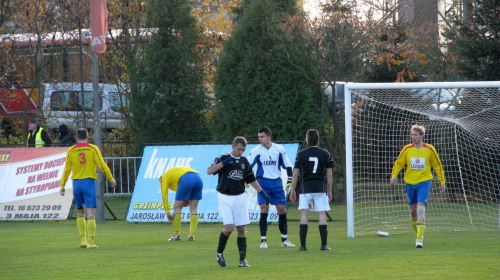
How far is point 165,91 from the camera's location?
79.1ft

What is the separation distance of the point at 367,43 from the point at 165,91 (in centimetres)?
675

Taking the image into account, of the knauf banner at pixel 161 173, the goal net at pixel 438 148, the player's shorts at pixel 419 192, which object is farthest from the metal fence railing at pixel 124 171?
the player's shorts at pixel 419 192

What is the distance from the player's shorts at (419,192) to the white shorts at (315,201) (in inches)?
66.0

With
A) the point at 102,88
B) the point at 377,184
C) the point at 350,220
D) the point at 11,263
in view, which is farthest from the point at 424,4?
the point at 11,263

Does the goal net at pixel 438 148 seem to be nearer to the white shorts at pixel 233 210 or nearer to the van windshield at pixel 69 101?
the white shorts at pixel 233 210

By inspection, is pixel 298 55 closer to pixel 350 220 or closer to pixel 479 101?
pixel 479 101

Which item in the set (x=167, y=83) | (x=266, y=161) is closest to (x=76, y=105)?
(x=167, y=83)

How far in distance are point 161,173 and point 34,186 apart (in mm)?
3723

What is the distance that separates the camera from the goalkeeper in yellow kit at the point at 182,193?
550 inches

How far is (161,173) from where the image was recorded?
18.9 m

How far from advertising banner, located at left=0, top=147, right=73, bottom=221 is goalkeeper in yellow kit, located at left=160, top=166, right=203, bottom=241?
6139mm

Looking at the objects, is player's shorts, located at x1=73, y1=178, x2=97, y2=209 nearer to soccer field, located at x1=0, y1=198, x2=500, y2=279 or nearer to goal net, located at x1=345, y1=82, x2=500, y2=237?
soccer field, located at x1=0, y1=198, x2=500, y2=279

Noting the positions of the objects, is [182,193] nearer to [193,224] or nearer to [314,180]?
[193,224]

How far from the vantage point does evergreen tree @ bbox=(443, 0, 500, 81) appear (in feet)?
73.8
